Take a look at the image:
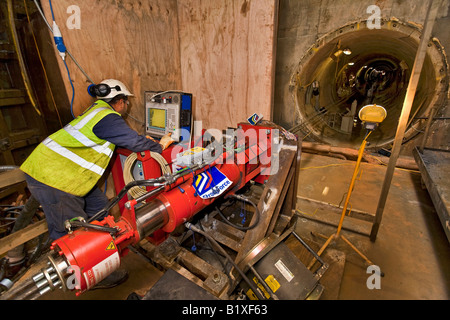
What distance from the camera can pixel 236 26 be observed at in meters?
2.88

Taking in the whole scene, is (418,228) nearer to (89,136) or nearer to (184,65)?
(89,136)

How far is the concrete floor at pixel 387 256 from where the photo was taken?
65.7 inches

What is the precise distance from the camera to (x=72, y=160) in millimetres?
1734

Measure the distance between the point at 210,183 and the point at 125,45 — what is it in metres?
2.38

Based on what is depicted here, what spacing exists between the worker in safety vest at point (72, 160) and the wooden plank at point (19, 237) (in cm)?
13

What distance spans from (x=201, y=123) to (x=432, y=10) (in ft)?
9.66

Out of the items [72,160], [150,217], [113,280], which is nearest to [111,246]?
[150,217]

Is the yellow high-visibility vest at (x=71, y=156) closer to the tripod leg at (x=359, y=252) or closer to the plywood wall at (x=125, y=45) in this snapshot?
the plywood wall at (x=125, y=45)

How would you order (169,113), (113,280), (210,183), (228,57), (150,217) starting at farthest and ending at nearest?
(228,57), (169,113), (113,280), (210,183), (150,217)

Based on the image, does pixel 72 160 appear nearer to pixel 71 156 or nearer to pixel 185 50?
pixel 71 156

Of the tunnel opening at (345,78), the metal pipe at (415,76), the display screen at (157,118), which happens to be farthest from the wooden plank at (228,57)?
the metal pipe at (415,76)

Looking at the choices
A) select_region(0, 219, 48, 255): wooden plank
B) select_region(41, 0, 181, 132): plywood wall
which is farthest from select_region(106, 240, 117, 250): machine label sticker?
select_region(41, 0, 181, 132): plywood wall

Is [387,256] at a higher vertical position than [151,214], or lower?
lower
